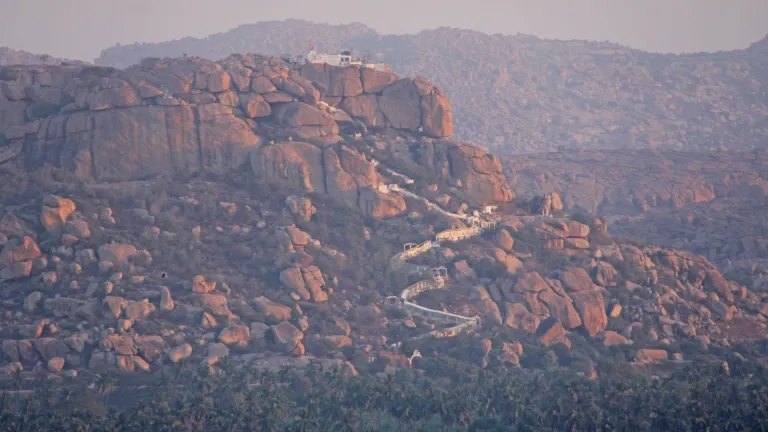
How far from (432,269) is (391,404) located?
21314 mm

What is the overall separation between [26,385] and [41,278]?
11.0 meters

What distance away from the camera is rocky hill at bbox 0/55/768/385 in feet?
303

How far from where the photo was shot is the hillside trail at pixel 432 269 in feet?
322

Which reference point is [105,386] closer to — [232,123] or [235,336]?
[235,336]

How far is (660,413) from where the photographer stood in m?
81.1

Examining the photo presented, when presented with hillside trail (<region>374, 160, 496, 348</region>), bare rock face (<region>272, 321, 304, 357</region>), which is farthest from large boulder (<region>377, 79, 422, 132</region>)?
bare rock face (<region>272, 321, 304, 357</region>)

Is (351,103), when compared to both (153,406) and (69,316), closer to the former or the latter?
(69,316)

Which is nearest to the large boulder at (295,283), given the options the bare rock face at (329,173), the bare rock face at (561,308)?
the bare rock face at (329,173)

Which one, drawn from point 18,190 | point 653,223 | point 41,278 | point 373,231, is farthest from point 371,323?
point 653,223

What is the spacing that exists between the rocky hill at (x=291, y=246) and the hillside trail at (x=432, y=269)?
14cm

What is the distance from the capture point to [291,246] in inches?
4033

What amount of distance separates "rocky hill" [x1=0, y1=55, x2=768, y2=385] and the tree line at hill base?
3579mm

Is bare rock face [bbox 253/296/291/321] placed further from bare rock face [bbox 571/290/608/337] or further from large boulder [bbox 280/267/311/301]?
bare rock face [bbox 571/290/608/337]

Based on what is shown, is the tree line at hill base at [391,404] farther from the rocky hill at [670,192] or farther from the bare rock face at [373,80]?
the rocky hill at [670,192]
